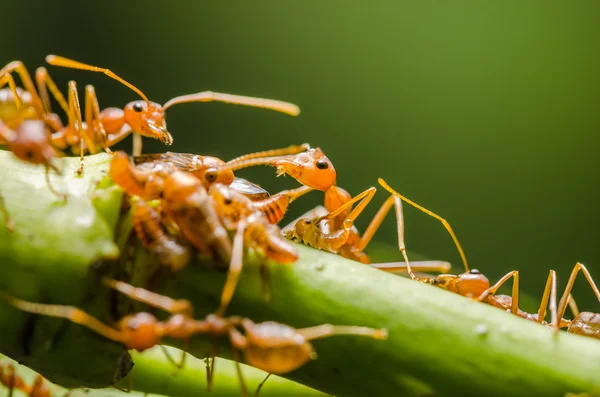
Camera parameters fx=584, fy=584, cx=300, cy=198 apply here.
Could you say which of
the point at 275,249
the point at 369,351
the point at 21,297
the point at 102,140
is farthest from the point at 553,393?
the point at 102,140

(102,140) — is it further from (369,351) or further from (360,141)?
(360,141)

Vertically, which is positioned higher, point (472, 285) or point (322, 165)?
point (322, 165)

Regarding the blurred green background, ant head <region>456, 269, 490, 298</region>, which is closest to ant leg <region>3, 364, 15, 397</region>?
ant head <region>456, 269, 490, 298</region>

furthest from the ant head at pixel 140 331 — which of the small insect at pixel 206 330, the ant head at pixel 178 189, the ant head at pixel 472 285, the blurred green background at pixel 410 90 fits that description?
the blurred green background at pixel 410 90

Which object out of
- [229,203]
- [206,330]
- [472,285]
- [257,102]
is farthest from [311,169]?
[206,330]

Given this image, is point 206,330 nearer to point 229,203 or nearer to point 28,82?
point 229,203

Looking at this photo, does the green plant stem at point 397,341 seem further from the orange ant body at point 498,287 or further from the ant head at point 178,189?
the orange ant body at point 498,287
